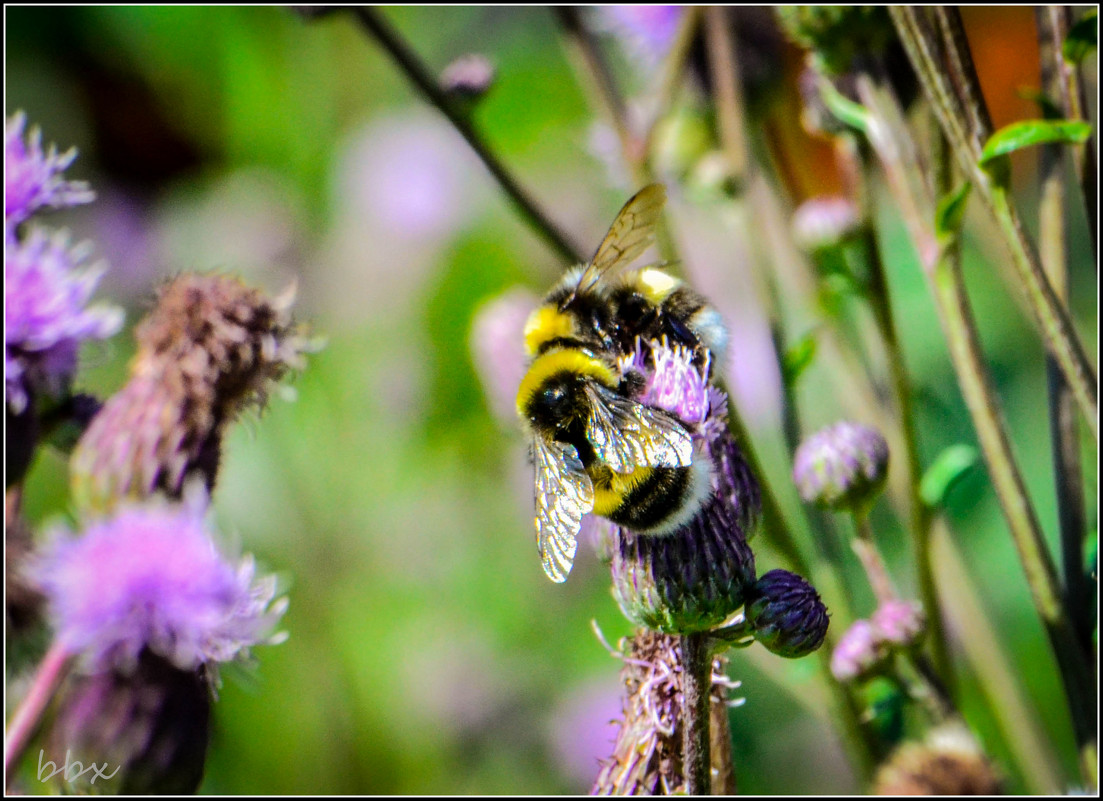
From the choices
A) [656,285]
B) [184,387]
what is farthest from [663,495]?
[184,387]

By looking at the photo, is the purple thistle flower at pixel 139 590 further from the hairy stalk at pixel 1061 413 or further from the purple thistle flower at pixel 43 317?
the hairy stalk at pixel 1061 413

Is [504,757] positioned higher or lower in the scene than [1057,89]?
lower

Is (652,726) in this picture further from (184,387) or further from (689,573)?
(184,387)

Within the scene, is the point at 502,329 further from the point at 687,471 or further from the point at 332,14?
the point at 687,471

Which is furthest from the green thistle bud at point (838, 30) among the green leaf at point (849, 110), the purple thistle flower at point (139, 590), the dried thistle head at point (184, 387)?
the purple thistle flower at point (139, 590)

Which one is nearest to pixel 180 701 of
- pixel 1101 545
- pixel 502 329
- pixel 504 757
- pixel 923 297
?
pixel 1101 545

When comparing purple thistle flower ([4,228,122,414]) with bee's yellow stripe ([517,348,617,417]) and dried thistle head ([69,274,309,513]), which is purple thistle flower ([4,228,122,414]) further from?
bee's yellow stripe ([517,348,617,417])
